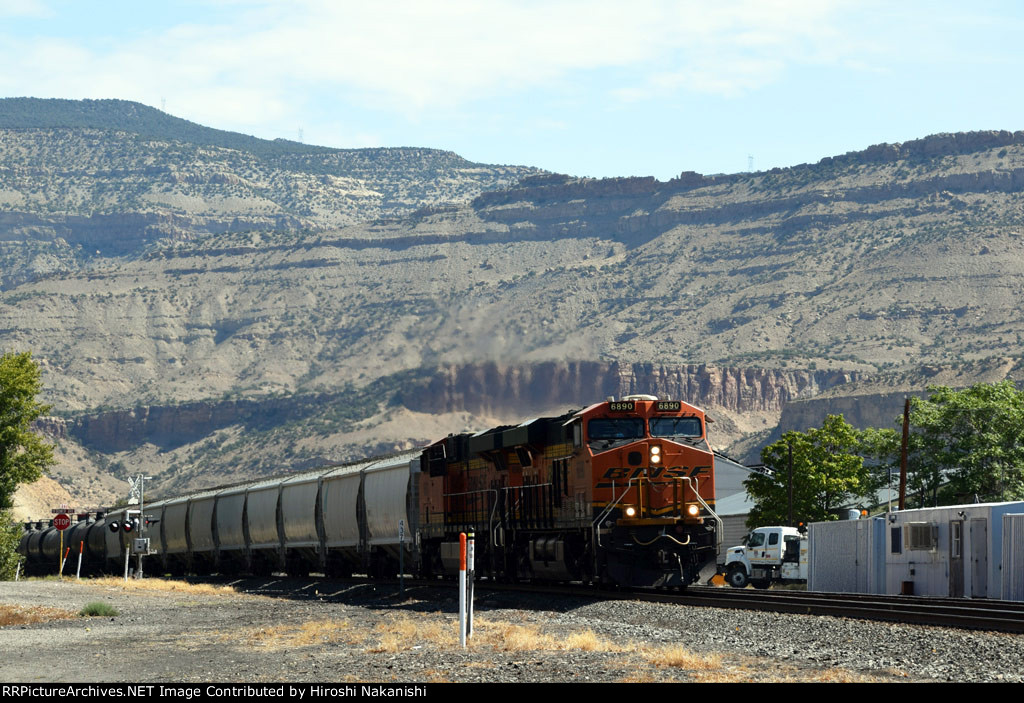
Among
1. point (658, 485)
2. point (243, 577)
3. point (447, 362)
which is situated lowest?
point (243, 577)

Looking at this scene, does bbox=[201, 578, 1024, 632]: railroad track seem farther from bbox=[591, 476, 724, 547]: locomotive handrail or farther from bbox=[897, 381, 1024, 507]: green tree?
bbox=[897, 381, 1024, 507]: green tree

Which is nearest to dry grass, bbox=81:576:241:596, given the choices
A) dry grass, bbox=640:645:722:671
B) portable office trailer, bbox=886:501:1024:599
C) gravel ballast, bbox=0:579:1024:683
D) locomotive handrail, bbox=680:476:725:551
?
gravel ballast, bbox=0:579:1024:683

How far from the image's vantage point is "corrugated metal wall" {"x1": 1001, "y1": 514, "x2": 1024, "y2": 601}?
34625 mm

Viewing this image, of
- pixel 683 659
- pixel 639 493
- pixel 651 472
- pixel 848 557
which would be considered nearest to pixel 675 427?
pixel 651 472

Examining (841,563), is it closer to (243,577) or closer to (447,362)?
(243,577)

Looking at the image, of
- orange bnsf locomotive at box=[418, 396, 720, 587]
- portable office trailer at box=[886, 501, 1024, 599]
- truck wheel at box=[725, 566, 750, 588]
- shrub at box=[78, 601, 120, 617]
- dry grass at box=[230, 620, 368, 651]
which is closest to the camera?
dry grass at box=[230, 620, 368, 651]

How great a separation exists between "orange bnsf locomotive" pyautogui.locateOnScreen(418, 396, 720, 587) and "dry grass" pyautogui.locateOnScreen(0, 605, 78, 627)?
1181 centimetres

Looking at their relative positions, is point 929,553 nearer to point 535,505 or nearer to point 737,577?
point 535,505

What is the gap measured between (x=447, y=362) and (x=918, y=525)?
16023 centimetres

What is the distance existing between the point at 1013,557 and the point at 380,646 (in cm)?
1962

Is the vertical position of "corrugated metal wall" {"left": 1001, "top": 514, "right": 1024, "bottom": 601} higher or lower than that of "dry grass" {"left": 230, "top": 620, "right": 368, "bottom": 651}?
higher

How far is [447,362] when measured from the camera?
199750 millimetres

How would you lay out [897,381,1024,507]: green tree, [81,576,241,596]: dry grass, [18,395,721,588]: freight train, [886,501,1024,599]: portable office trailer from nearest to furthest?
1. [18,395,721,588]: freight train
2. [886,501,1024,599]: portable office trailer
3. [81,576,241,596]: dry grass
4. [897,381,1024,507]: green tree
